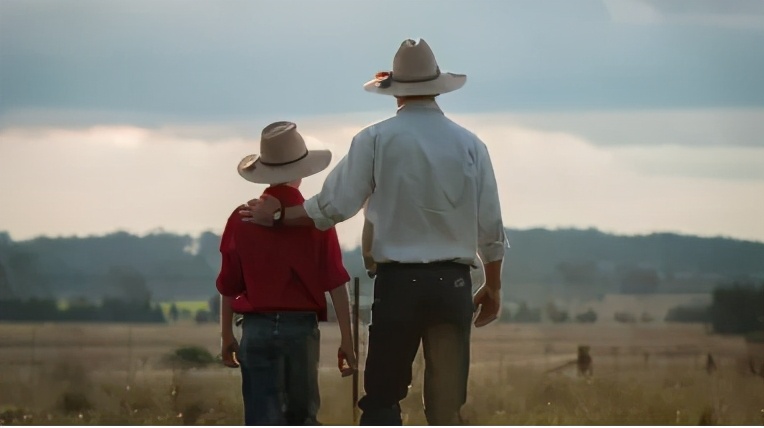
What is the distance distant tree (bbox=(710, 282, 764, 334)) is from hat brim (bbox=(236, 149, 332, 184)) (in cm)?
239

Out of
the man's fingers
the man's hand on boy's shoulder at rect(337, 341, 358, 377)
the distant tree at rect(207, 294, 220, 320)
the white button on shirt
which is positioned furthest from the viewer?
the distant tree at rect(207, 294, 220, 320)

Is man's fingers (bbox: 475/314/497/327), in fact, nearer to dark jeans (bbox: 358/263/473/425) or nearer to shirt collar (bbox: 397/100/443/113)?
dark jeans (bbox: 358/263/473/425)

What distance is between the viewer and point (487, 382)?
18.7ft

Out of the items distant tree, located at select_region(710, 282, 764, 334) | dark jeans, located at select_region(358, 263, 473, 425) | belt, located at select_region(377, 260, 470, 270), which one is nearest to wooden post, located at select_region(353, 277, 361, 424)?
dark jeans, located at select_region(358, 263, 473, 425)

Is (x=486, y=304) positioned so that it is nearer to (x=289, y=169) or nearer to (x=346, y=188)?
(x=346, y=188)

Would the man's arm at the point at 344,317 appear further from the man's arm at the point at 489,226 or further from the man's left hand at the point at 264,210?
the man's arm at the point at 489,226

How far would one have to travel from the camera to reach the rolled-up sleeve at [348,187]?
179 inches

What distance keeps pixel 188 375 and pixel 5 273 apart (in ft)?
3.65

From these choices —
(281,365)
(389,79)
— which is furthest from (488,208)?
(281,365)

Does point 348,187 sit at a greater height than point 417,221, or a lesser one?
greater

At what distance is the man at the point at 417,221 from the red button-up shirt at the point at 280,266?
0.26 feet

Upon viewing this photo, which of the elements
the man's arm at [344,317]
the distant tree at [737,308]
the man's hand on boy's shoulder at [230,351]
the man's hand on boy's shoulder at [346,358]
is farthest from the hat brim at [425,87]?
the distant tree at [737,308]

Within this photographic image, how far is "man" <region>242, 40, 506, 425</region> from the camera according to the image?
4496 mm

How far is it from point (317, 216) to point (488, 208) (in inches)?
28.1
